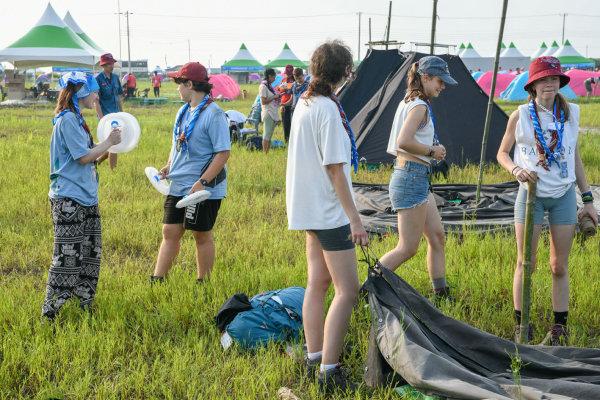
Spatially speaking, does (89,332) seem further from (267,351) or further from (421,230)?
(421,230)

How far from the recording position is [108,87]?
9.77 meters

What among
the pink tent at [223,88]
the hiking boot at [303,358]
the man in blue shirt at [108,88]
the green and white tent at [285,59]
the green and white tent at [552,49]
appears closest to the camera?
the hiking boot at [303,358]

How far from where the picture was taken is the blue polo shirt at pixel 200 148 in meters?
4.80

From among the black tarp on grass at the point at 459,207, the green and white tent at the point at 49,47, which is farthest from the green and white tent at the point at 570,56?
the black tarp on grass at the point at 459,207

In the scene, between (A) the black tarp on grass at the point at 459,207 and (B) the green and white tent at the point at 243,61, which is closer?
(A) the black tarp on grass at the point at 459,207

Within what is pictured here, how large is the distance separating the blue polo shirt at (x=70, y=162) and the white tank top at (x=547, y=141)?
8.55 feet

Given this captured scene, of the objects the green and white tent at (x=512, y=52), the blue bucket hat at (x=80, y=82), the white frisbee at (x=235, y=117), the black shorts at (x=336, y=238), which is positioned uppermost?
the green and white tent at (x=512, y=52)

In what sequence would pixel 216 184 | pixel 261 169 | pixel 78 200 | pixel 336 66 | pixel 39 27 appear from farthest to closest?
pixel 39 27
pixel 261 169
pixel 216 184
pixel 78 200
pixel 336 66

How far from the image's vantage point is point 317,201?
10.5 ft

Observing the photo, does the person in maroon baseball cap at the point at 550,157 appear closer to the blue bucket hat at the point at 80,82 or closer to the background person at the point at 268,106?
the blue bucket hat at the point at 80,82

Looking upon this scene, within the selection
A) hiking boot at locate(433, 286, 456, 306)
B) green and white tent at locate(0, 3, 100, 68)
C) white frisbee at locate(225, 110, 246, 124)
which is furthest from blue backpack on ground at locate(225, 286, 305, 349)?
green and white tent at locate(0, 3, 100, 68)

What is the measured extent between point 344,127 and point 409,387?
1265 mm

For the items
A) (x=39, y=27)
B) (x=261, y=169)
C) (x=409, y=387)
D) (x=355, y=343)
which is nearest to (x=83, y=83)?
(x=355, y=343)

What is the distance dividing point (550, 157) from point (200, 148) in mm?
2301
